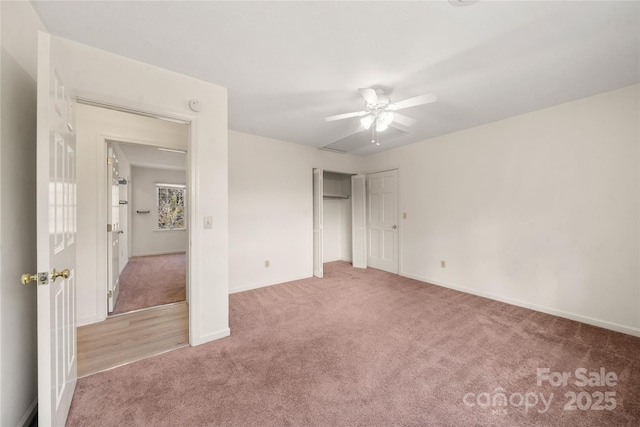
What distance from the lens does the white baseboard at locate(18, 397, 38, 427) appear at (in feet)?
4.28

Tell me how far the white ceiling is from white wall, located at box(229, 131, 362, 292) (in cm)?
124

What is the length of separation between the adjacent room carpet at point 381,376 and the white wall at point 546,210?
0.38 meters

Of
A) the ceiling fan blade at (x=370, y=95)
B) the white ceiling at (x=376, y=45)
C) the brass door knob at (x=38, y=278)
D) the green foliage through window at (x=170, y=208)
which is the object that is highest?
the white ceiling at (x=376, y=45)

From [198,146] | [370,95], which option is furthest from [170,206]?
[370,95]

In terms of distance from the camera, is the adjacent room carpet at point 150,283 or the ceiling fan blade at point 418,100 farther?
the adjacent room carpet at point 150,283

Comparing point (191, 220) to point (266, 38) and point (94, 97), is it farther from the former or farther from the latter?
point (266, 38)

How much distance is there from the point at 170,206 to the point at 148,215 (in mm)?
553

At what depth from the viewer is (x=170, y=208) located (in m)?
6.63

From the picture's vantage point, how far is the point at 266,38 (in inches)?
67.4

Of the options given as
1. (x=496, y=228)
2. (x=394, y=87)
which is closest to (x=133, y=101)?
(x=394, y=87)

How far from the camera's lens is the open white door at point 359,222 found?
515 centimetres

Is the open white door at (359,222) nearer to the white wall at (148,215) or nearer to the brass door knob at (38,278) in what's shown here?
the brass door knob at (38,278)

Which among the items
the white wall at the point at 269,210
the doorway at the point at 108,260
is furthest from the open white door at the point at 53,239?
the white wall at the point at 269,210

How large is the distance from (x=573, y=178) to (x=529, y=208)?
503 millimetres
